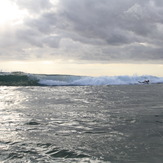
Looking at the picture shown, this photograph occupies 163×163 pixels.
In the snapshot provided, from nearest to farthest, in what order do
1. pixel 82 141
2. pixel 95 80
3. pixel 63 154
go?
pixel 63 154 < pixel 82 141 < pixel 95 80

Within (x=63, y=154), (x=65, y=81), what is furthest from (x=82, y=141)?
(x=65, y=81)

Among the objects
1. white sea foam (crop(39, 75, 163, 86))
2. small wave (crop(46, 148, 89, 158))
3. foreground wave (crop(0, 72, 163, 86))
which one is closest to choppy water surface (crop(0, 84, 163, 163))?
small wave (crop(46, 148, 89, 158))

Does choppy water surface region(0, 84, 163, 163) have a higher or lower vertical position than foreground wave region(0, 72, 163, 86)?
lower

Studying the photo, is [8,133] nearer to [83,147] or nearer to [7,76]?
[83,147]

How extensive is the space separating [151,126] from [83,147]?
7.79m

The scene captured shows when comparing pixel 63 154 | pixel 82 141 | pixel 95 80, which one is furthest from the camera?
pixel 95 80

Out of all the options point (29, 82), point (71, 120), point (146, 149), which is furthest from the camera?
point (29, 82)

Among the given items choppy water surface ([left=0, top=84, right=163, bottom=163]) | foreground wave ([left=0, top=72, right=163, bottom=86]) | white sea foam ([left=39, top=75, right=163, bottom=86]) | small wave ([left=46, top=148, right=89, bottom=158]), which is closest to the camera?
choppy water surface ([left=0, top=84, right=163, bottom=163])

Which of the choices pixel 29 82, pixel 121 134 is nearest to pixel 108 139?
pixel 121 134

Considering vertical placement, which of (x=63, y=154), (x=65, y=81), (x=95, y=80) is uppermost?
(x=95, y=80)

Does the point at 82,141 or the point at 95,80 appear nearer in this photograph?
the point at 82,141

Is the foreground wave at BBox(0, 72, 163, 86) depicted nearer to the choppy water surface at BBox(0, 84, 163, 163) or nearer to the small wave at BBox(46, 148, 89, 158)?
the choppy water surface at BBox(0, 84, 163, 163)

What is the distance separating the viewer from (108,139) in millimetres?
15781

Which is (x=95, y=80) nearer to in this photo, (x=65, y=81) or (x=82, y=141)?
(x=65, y=81)
